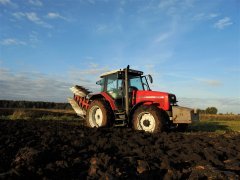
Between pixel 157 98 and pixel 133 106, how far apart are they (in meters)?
0.83

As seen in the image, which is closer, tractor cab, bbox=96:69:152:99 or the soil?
the soil

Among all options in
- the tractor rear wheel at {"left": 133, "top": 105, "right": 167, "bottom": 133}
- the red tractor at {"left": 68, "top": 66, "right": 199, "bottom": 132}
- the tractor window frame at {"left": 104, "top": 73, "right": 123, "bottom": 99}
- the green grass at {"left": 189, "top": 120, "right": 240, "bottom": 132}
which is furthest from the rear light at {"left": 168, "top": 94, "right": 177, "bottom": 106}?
the green grass at {"left": 189, "top": 120, "right": 240, "bottom": 132}

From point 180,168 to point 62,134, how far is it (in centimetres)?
395

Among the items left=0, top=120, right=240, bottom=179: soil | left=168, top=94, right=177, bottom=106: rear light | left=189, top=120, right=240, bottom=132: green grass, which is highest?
left=168, top=94, right=177, bottom=106: rear light

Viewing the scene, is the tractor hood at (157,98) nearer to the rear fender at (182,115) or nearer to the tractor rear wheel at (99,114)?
the rear fender at (182,115)

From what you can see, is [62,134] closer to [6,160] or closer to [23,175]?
[6,160]

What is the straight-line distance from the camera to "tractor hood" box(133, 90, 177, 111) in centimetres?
1048

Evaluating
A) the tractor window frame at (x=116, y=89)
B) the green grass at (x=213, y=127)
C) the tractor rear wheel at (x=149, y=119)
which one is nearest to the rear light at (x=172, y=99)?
the tractor rear wheel at (x=149, y=119)

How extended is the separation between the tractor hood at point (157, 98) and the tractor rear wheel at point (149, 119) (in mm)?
357

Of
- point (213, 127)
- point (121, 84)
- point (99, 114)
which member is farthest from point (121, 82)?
point (213, 127)

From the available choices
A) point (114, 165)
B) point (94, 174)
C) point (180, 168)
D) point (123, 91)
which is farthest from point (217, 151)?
point (123, 91)

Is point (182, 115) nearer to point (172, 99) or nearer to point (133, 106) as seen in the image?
point (172, 99)

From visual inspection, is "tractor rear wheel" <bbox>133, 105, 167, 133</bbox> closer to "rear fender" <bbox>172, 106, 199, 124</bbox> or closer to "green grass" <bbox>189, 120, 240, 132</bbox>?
"rear fender" <bbox>172, 106, 199, 124</bbox>

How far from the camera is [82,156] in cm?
571
